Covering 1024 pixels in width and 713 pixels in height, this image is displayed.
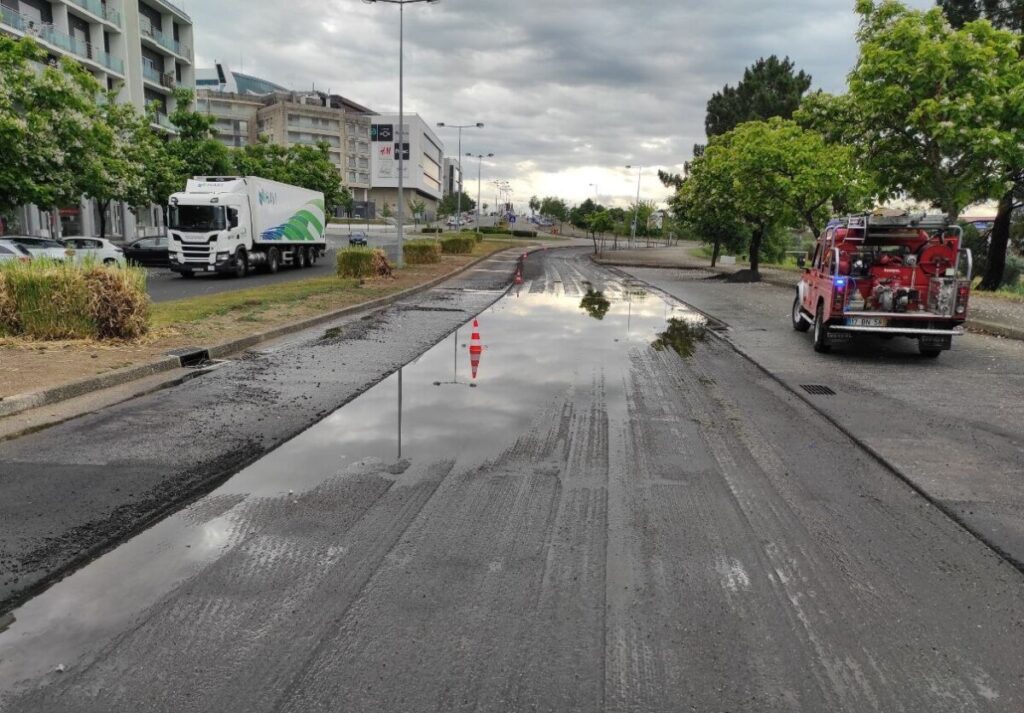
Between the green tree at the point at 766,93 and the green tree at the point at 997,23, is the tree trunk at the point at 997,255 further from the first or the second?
the green tree at the point at 766,93

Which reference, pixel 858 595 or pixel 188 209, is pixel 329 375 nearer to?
pixel 858 595

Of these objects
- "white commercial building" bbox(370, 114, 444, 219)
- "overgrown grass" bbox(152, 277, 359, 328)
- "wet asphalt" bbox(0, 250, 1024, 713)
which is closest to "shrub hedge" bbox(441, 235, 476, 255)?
"overgrown grass" bbox(152, 277, 359, 328)

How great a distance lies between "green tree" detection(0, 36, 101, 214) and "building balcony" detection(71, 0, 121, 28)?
22573 millimetres

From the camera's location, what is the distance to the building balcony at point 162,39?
165 ft

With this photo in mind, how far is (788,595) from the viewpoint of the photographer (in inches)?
143

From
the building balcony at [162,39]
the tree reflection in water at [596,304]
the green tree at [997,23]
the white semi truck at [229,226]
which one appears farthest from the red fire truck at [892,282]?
the building balcony at [162,39]

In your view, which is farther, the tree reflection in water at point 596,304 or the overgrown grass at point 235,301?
the tree reflection in water at point 596,304

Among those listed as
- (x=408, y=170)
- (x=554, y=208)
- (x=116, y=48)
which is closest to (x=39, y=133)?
(x=116, y=48)

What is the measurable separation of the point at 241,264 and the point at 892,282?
2229 cm

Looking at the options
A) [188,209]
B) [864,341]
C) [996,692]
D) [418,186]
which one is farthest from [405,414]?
[418,186]

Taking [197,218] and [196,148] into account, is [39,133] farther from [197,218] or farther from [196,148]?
[196,148]

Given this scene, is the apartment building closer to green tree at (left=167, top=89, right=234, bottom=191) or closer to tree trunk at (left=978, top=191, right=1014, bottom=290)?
green tree at (left=167, top=89, right=234, bottom=191)

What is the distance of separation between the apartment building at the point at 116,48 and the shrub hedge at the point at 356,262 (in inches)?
803

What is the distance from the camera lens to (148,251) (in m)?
29.7
